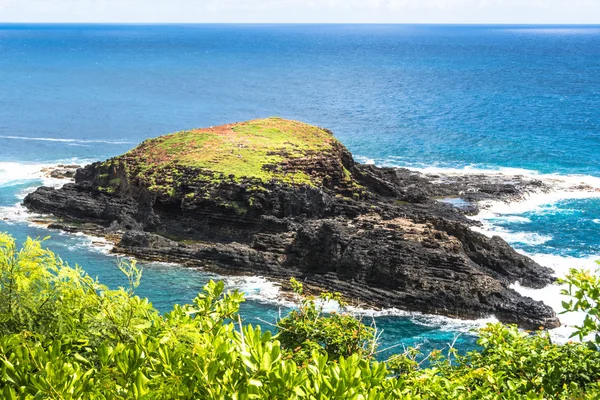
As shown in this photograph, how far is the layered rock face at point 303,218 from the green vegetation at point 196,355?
1888cm

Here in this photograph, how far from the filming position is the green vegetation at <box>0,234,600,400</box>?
29.9 ft

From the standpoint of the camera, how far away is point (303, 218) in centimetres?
4412

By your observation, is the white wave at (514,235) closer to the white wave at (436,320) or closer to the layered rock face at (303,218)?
the layered rock face at (303,218)

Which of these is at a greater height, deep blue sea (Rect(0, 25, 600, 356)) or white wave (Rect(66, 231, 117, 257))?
deep blue sea (Rect(0, 25, 600, 356))

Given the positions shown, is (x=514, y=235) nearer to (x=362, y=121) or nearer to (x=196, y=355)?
(x=196, y=355)

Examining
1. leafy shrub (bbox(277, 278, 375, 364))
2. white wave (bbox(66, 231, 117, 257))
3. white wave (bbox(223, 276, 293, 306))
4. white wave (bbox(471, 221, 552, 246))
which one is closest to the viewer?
leafy shrub (bbox(277, 278, 375, 364))

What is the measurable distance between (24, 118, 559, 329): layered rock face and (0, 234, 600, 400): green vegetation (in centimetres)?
1888

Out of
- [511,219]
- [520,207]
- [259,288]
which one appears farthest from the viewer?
[520,207]

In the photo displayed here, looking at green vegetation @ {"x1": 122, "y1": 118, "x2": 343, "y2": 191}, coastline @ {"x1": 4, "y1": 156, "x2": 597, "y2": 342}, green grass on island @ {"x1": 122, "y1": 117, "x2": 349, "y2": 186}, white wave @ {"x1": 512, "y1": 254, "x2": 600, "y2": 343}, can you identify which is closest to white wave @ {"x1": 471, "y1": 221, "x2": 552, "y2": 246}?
coastline @ {"x1": 4, "y1": 156, "x2": 597, "y2": 342}

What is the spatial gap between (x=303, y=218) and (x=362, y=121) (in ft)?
180

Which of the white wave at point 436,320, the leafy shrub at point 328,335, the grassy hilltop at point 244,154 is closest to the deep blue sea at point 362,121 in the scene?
the white wave at point 436,320

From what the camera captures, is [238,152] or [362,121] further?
[362,121]

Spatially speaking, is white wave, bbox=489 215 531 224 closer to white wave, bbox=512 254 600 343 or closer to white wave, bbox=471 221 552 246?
white wave, bbox=471 221 552 246

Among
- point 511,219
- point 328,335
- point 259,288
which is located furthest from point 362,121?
point 328,335
